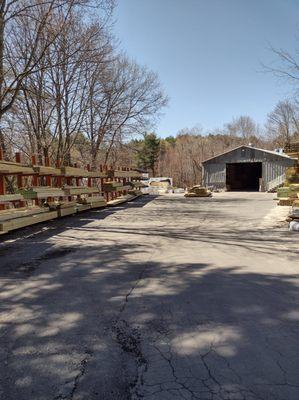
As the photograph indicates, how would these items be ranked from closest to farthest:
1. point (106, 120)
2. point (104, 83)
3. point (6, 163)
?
point (6, 163), point (104, 83), point (106, 120)

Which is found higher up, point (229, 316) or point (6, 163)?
point (6, 163)

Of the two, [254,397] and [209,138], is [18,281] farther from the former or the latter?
[209,138]

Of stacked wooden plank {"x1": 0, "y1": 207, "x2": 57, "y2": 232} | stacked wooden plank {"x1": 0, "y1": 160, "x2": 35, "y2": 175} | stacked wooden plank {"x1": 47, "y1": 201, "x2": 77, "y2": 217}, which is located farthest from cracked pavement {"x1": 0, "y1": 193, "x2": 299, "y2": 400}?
stacked wooden plank {"x1": 47, "y1": 201, "x2": 77, "y2": 217}

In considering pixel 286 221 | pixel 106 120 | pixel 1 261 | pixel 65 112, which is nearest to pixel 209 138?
pixel 106 120

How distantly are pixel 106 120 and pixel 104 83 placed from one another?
16.2 feet

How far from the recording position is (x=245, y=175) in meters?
46.8

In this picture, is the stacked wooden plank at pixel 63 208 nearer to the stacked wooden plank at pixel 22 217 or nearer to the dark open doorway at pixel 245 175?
the stacked wooden plank at pixel 22 217

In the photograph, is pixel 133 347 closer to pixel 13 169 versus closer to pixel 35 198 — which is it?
pixel 13 169

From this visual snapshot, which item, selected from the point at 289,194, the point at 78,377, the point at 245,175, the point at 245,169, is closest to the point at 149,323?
the point at 78,377

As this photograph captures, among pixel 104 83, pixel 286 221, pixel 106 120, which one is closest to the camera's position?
pixel 286 221

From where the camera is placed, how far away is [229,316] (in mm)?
3742

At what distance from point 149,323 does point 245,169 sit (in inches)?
1777

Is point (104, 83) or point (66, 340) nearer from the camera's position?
point (66, 340)

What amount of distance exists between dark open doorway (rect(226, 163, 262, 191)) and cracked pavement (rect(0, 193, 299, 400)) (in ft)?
125
